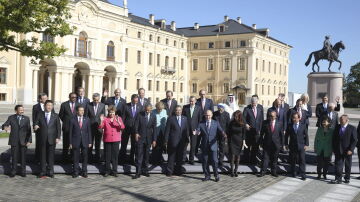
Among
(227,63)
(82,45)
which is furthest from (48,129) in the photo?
(227,63)

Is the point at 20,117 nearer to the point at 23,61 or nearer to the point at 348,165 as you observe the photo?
the point at 348,165

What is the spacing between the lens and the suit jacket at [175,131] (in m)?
10.2

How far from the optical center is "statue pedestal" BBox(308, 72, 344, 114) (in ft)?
92.4

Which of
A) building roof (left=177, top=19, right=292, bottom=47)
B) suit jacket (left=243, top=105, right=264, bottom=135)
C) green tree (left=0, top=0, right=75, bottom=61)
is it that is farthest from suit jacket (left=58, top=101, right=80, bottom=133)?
building roof (left=177, top=19, right=292, bottom=47)

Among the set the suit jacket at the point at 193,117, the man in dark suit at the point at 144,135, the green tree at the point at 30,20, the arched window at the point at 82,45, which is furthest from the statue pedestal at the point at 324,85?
the arched window at the point at 82,45

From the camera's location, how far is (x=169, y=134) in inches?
405

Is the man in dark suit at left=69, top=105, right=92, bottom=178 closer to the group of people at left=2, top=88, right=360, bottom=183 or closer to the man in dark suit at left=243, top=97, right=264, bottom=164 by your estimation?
the group of people at left=2, top=88, right=360, bottom=183

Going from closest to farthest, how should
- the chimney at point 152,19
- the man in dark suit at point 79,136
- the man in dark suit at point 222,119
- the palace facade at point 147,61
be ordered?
1. the man in dark suit at point 79,136
2. the man in dark suit at point 222,119
3. the palace facade at point 147,61
4. the chimney at point 152,19

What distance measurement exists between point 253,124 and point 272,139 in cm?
89

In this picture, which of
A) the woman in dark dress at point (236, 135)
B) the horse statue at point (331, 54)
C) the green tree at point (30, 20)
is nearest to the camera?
the woman in dark dress at point (236, 135)

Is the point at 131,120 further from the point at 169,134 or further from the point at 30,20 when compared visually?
the point at 30,20

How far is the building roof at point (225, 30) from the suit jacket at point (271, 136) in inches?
2218

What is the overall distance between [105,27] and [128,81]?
9.43 metres

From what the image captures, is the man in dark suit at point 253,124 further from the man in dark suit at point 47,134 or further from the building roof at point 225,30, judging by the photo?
the building roof at point 225,30
